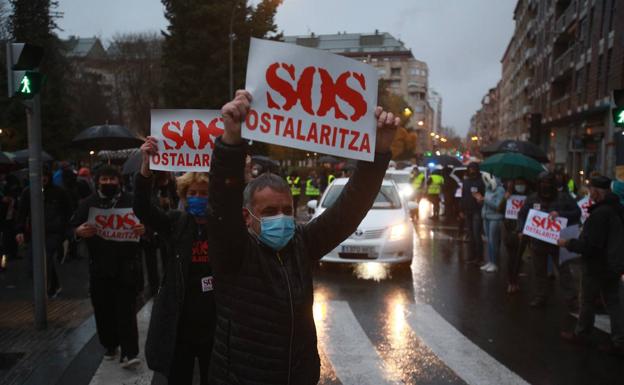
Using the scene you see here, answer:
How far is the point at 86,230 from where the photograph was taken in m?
5.05

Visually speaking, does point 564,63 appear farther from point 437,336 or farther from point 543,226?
point 437,336

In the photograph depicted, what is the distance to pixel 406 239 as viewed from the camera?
9875 mm

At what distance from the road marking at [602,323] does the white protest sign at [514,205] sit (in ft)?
7.77

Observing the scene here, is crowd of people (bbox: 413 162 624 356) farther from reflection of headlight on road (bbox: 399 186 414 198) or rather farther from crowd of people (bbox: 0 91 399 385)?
reflection of headlight on road (bbox: 399 186 414 198)

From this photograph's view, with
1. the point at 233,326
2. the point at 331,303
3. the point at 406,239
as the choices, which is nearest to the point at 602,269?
the point at 331,303

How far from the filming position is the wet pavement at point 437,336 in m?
5.06

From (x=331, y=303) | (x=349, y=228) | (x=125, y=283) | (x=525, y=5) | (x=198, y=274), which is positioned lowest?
(x=331, y=303)

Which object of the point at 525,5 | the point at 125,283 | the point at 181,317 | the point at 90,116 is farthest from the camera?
the point at 525,5

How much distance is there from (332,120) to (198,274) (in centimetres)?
172

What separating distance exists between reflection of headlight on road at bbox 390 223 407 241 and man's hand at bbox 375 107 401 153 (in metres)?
7.34

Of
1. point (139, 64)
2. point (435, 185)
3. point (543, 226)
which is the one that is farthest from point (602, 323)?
point (139, 64)

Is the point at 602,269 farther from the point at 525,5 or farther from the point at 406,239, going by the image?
the point at 525,5

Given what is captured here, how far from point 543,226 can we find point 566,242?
1.61m

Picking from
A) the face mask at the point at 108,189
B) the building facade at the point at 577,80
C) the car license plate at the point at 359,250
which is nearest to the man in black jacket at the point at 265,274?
the face mask at the point at 108,189
